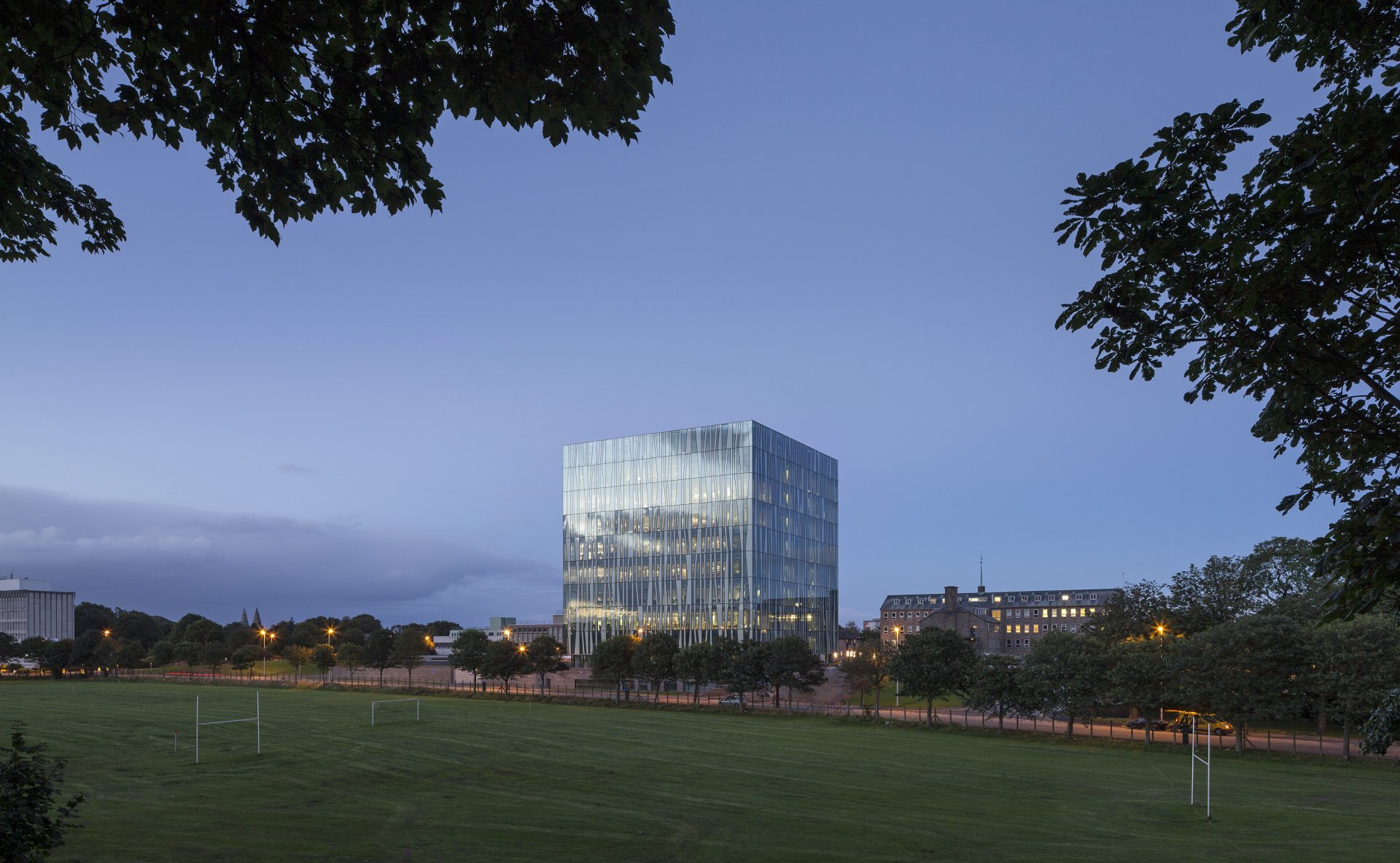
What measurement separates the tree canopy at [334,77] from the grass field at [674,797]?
2245cm

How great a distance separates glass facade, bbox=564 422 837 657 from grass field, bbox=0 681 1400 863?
52453mm

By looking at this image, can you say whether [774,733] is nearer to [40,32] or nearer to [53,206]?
[53,206]

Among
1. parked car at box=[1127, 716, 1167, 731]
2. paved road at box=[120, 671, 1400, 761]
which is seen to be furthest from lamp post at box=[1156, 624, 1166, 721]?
paved road at box=[120, 671, 1400, 761]

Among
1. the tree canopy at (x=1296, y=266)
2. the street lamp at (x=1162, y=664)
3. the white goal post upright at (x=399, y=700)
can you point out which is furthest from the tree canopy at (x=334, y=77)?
the white goal post upright at (x=399, y=700)

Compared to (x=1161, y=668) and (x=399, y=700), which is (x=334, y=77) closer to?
(x=1161, y=668)

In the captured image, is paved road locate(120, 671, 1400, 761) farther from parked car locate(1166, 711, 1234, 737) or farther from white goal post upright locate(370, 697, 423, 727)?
white goal post upright locate(370, 697, 423, 727)

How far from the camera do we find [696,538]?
11988 cm

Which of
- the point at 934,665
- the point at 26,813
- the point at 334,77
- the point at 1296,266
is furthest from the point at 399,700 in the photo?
the point at 1296,266

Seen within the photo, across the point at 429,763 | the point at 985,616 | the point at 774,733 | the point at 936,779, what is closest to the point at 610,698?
the point at 774,733

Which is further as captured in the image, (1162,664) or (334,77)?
(1162,664)

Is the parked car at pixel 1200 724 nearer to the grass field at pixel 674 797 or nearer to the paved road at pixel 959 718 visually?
the paved road at pixel 959 718

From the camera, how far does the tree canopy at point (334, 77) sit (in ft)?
26.2

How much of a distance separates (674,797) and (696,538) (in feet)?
274

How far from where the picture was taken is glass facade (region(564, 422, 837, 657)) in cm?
11712
